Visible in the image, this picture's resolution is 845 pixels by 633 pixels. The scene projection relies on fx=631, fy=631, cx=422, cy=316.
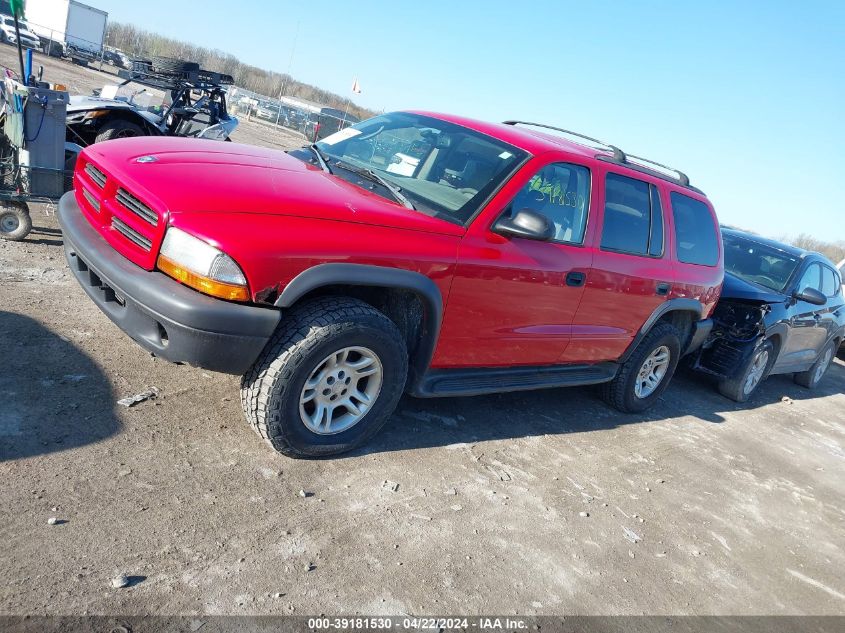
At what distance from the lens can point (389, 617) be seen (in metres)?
2.44

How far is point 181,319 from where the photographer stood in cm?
275

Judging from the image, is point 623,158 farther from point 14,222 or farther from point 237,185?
point 14,222

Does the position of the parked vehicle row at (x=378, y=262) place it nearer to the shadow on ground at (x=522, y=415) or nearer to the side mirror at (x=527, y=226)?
the side mirror at (x=527, y=226)

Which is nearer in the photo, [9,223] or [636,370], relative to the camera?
[636,370]

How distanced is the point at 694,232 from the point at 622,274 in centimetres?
135

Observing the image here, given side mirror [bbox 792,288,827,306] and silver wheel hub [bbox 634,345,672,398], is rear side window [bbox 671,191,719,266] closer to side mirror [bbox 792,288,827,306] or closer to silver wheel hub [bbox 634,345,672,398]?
silver wheel hub [bbox 634,345,672,398]

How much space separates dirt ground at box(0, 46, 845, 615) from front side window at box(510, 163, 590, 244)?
4.81ft

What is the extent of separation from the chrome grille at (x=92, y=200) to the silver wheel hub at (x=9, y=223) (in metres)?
2.63

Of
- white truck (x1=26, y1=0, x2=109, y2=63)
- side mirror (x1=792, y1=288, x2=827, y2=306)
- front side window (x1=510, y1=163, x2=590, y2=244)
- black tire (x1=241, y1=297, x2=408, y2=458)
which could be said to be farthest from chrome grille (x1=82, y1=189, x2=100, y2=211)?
white truck (x1=26, y1=0, x2=109, y2=63)

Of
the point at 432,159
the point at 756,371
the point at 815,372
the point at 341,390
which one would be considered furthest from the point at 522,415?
the point at 815,372

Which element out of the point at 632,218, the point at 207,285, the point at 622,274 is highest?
the point at 632,218

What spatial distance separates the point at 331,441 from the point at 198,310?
3.45 feet

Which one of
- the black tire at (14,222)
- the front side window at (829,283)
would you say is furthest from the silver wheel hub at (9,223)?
the front side window at (829,283)

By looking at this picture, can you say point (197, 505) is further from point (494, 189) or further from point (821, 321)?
point (821, 321)
